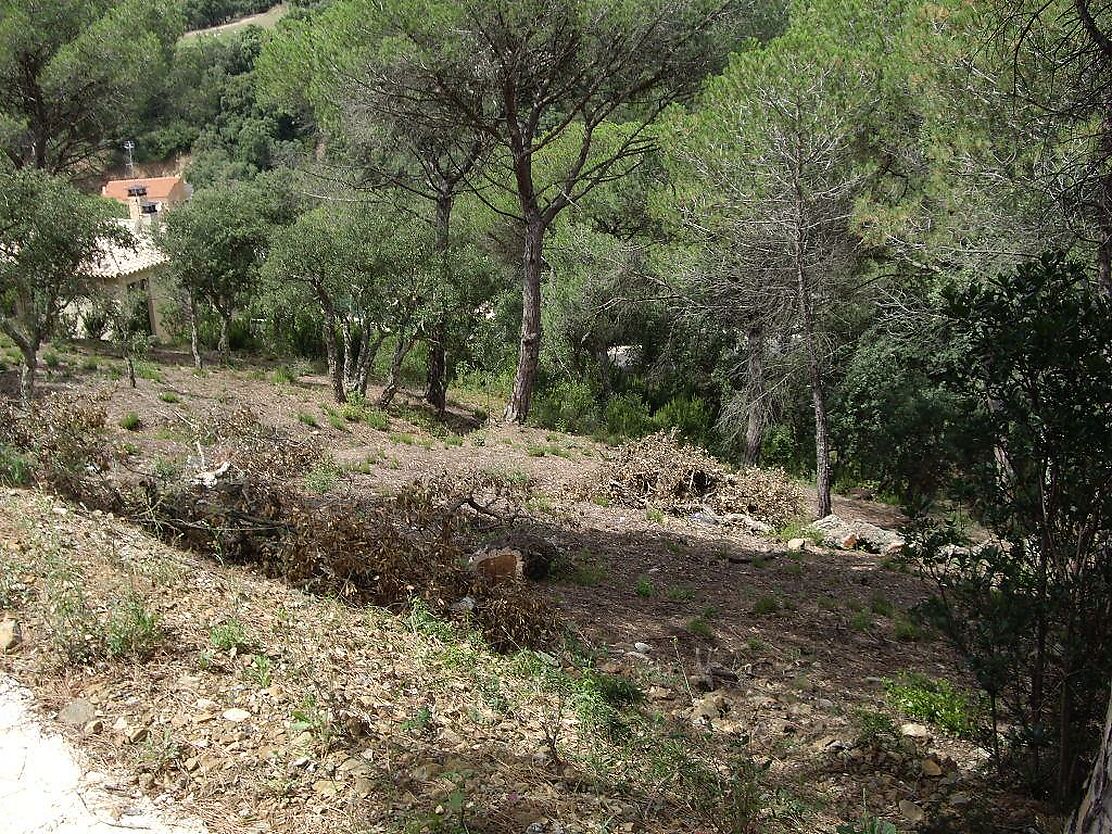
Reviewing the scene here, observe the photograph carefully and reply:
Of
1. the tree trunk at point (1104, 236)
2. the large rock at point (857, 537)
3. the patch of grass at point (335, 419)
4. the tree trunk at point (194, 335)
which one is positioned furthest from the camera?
the tree trunk at point (194, 335)

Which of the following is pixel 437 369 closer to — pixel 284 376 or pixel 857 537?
pixel 284 376

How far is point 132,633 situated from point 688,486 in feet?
25.4

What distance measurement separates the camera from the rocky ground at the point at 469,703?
135 inches

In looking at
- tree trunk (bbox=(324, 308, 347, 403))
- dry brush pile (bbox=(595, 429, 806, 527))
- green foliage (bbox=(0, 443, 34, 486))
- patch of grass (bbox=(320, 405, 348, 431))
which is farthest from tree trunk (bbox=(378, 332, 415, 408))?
green foliage (bbox=(0, 443, 34, 486))

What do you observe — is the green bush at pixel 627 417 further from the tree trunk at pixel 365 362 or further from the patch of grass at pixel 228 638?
the patch of grass at pixel 228 638

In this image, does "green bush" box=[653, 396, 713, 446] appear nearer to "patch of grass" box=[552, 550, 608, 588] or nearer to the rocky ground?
"patch of grass" box=[552, 550, 608, 588]

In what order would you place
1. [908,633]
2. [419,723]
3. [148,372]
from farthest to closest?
[148,372] → [908,633] → [419,723]

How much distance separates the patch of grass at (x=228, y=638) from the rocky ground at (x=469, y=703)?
0.4 inches

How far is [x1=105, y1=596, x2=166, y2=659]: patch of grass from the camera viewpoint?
4.09 metres

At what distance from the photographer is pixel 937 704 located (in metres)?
4.73

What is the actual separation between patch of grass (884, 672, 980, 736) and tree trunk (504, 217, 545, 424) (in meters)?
10.9

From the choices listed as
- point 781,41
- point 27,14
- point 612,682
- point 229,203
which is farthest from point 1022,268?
point 27,14

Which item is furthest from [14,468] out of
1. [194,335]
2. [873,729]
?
[194,335]

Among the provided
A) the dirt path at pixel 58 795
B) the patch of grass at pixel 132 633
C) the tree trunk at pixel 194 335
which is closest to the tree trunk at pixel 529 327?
the tree trunk at pixel 194 335
